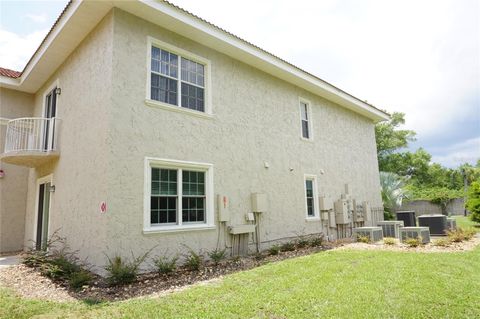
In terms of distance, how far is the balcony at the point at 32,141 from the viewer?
1014 centimetres

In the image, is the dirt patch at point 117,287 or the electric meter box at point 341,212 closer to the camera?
the dirt patch at point 117,287

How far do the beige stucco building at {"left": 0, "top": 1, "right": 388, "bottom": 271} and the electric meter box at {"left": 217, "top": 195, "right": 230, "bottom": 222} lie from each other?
0.11ft

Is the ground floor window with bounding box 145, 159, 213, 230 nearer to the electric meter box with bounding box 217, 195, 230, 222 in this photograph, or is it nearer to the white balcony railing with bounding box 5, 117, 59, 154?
the electric meter box with bounding box 217, 195, 230, 222

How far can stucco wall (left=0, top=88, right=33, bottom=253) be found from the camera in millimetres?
12039

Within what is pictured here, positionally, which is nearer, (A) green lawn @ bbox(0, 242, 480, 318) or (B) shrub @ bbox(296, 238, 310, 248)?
(A) green lawn @ bbox(0, 242, 480, 318)

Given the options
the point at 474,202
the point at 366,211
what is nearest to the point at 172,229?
the point at 366,211

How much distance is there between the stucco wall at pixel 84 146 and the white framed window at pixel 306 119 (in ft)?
27.6

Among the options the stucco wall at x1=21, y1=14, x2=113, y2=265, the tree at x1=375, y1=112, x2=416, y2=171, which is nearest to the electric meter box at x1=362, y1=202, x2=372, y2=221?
the stucco wall at x1=21, y1=14, x2=113, y2=265

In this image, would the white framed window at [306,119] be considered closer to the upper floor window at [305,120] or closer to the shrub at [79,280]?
the upper floor window at [305,120]

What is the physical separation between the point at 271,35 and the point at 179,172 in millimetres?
6678

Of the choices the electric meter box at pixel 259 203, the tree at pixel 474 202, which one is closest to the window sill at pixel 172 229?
the electric meter box at pixel 259 203

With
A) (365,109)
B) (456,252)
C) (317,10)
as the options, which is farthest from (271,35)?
(456,252)

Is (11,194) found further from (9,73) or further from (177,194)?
(177,194)

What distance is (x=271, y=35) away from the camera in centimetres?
1191
